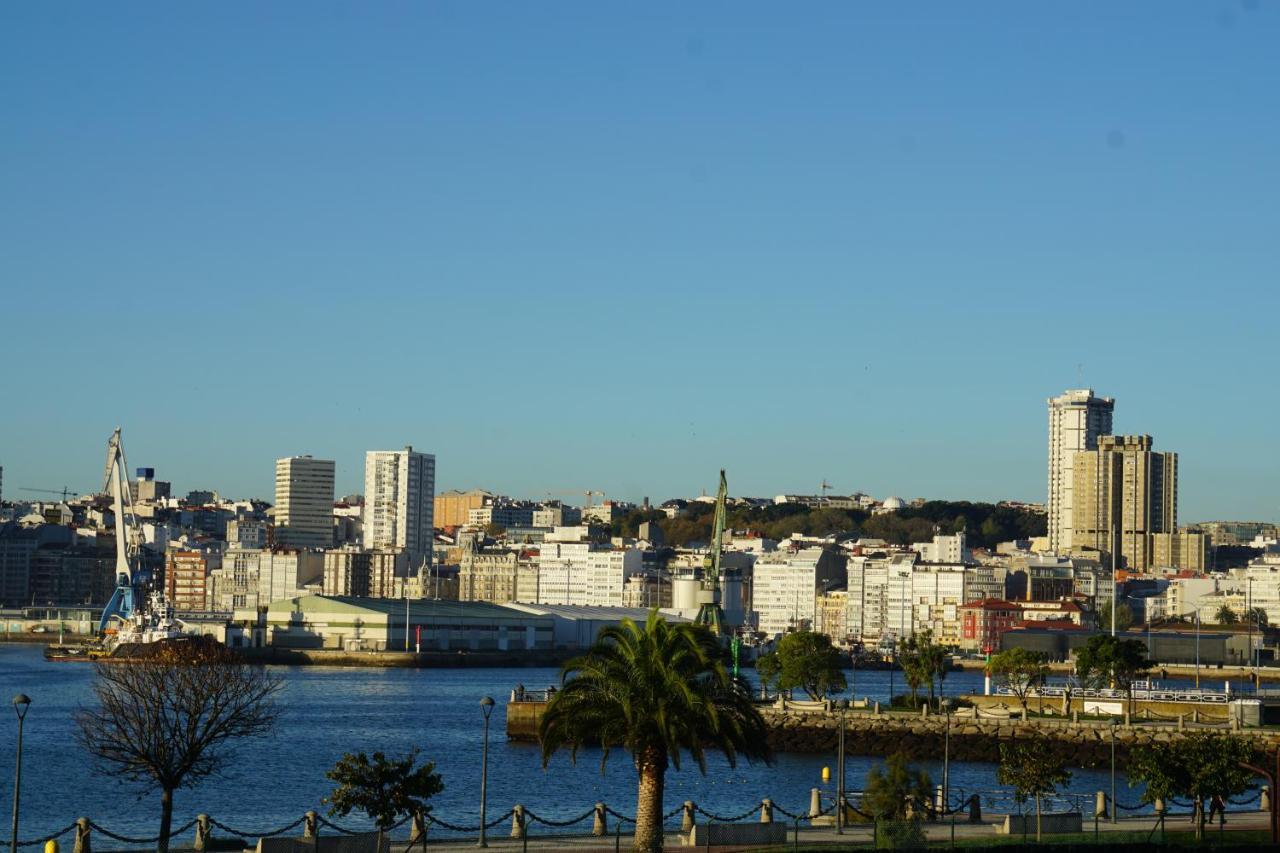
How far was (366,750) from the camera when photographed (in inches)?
2023

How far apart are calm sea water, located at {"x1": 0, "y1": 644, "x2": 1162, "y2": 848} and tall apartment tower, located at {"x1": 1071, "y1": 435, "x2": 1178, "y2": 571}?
410 feet

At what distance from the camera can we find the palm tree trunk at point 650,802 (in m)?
22.8

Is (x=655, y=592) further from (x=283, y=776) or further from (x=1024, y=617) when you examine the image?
(x=283, y=776)

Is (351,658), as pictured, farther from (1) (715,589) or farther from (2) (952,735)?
(2) (952,735)

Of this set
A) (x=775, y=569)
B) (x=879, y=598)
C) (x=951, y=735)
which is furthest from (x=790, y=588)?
(x=951, y=735)

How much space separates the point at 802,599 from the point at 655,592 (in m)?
10.9

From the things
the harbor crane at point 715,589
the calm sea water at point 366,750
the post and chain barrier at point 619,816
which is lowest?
the calm sea water at point 366,750

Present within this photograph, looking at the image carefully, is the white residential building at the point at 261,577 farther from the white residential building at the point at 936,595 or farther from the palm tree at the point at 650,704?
the palm tree at the point at 650,704

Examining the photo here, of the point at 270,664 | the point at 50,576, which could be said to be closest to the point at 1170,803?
the point at 270,664

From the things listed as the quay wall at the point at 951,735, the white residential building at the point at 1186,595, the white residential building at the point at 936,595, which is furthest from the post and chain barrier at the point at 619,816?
the white residential building at the point at 1186,595

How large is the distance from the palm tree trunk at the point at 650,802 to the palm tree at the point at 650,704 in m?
0.01

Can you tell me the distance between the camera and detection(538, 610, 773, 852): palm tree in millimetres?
22859

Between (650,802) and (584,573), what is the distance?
447 ft

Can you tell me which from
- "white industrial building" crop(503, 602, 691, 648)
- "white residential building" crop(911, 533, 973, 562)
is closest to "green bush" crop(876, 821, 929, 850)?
"white industrial building" crop(503, 602, 691, 648)
